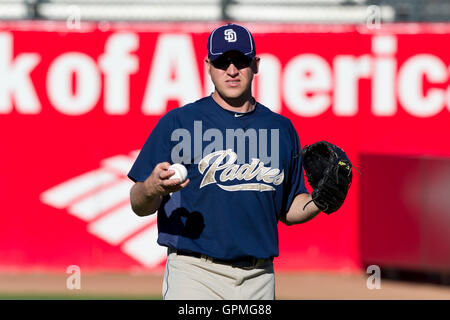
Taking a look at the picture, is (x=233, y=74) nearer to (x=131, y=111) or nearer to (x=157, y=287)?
(x=157, y=287)

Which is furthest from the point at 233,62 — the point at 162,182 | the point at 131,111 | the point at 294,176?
the point at 131,111

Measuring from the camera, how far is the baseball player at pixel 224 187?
12.2ft

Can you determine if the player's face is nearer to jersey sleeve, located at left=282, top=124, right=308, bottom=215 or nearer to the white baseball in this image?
jersey sleeve, located at left=282, top=124, right=308, bottom=215

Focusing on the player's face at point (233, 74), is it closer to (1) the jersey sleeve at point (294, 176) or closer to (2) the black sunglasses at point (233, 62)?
(2) the black sunglasses at point (233, 62)

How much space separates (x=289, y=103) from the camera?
33.4ft

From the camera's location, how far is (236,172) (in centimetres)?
380

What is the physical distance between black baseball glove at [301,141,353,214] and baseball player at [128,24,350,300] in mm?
74

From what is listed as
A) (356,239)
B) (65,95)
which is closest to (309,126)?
(356,239)

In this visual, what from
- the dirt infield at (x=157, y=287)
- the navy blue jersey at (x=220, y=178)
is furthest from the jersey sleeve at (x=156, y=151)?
the dirt infield at (x=157, y=287)

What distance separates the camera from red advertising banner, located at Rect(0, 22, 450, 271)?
33.1ft

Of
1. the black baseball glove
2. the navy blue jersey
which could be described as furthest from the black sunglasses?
the black baseball glove

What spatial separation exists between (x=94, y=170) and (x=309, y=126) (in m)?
2.67

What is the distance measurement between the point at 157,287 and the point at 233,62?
221 inches

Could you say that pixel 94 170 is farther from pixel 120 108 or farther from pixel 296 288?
pixel 296 288
